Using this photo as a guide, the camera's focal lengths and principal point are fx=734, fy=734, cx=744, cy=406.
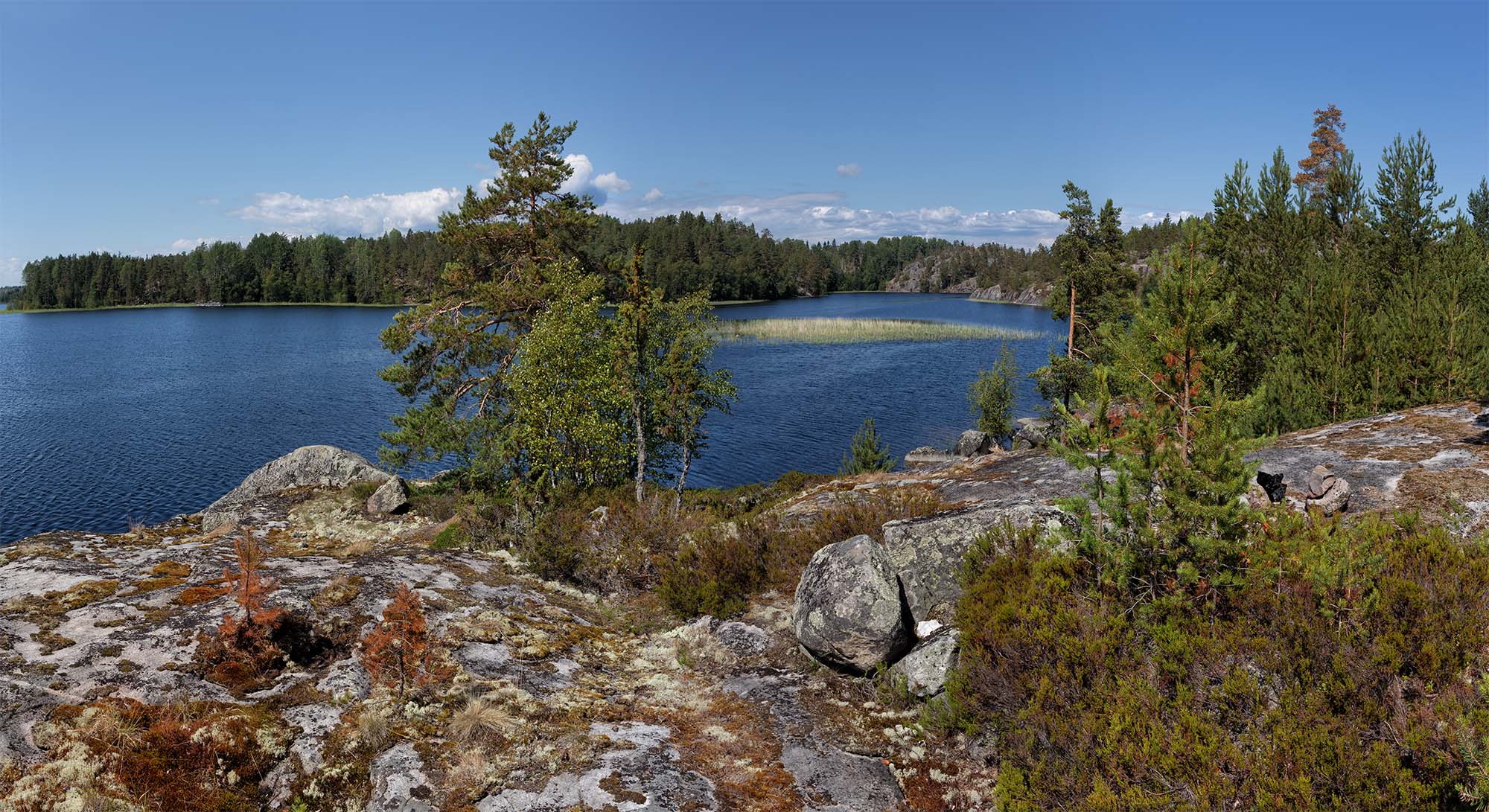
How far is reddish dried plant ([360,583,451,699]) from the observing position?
7.56 m

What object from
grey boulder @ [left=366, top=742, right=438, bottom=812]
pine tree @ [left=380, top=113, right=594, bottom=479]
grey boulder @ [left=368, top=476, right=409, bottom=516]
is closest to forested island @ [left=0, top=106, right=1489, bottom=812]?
grey boulder @ [left=366, top=742, right=438, bottom=812]

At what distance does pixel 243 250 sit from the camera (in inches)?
7180

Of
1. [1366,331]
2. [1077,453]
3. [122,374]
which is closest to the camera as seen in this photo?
[1077,453]

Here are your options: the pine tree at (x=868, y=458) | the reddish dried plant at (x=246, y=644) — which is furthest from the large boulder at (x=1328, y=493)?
the pine tree at (x=868, y=458)

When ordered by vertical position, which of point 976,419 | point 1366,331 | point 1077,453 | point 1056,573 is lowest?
point 976,419

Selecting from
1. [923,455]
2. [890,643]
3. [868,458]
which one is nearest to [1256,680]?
[890,643]

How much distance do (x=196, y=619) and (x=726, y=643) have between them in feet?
20.6

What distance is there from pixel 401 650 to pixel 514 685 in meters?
1.25

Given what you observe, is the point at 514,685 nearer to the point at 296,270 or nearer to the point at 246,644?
the point at 246,644

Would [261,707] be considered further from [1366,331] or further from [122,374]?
[122,374]

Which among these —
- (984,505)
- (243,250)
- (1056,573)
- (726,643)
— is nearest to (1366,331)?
(984,505)

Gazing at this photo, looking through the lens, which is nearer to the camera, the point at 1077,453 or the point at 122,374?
the point at 1077,453

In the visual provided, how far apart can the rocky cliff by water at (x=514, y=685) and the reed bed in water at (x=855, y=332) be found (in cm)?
8291

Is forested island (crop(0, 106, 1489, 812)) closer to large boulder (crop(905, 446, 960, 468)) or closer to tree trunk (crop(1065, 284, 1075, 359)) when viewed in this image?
large boulder (crop(905, 446, 960, 468))
